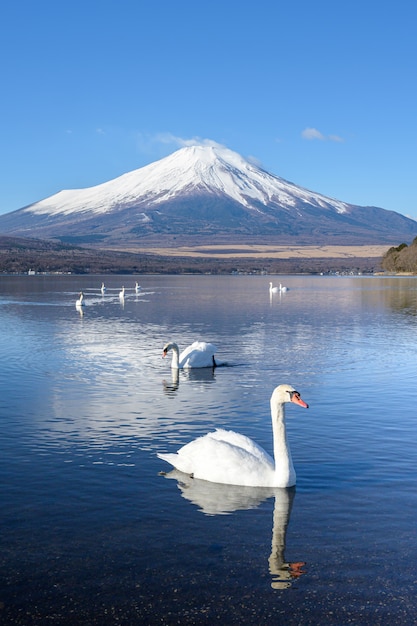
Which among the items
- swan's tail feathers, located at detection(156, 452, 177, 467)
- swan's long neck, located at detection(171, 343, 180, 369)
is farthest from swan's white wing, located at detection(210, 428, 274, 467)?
swan's long neck, located at detection(171, 343, 180, 369)

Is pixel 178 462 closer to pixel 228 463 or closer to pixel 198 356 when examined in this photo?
pixel 228 463

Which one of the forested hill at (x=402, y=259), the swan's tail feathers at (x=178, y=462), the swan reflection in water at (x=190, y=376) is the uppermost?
the forested hill at (x=402, y=259)

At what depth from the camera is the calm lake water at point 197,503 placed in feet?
30.5

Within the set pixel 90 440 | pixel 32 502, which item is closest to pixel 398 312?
pixel 90 440

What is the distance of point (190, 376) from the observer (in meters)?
26.1

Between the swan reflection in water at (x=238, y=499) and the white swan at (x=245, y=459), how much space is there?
0.12 m

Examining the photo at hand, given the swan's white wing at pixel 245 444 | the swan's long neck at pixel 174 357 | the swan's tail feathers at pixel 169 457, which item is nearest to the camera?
the swan's white wing at pixel 245 444

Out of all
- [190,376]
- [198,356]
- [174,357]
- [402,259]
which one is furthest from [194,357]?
[402,259]

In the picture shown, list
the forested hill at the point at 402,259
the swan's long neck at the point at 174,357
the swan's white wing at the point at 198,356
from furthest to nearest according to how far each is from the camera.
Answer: the forested hill at the point at 402,259, the swan's white wing at the point at 198,356, the swan's long neck at the point at 174,357

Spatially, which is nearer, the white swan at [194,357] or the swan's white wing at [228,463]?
the swan's white wing at [228,463]

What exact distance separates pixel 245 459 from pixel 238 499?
0.76m

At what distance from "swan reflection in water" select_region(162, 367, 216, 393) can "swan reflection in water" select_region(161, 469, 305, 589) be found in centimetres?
955

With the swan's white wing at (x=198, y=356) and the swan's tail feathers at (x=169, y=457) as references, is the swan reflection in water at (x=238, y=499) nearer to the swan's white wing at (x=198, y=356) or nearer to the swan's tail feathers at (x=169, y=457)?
the swan's tail feathers at (x=169, y=457)

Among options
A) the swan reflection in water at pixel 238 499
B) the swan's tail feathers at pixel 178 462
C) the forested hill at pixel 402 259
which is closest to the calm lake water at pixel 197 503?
the swan reflection in water at pixel 238 499
